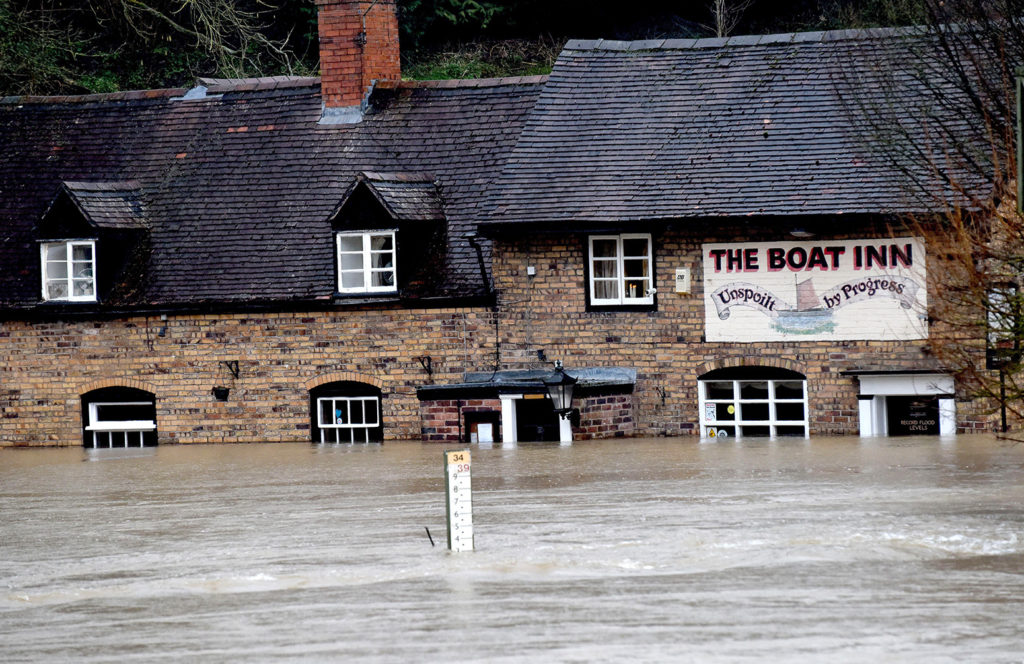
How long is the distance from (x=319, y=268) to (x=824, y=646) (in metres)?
17.0

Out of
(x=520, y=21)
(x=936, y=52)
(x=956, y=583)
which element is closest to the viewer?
(x=956, y=583)

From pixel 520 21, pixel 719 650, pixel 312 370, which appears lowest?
pixel 719 650

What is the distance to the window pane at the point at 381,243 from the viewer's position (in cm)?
2744

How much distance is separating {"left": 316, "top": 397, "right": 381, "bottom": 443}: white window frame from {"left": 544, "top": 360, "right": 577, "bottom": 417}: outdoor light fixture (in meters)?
3.49

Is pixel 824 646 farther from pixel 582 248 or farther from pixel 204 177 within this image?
pixel 204 177

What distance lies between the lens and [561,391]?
2503 cm

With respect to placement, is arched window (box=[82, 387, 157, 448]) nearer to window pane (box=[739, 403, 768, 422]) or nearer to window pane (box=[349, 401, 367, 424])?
window pane (box=[349, 401, 367, 424])

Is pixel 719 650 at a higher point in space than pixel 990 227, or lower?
lower

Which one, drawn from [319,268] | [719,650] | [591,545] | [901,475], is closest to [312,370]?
[319,268]

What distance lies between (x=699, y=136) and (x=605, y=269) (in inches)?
97.4

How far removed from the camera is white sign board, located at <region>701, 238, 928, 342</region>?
25.1m

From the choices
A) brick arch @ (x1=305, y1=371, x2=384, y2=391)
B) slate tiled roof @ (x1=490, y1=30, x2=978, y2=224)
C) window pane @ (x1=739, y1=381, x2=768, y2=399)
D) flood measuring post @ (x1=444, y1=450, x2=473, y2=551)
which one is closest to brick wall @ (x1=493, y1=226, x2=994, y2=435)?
window pane @ (x1=739, y1=381, x2=768, y2=399)

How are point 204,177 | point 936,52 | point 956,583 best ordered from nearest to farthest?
1. point 956,583
2. point 936,52
3. point 204,177

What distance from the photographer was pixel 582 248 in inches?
1041
